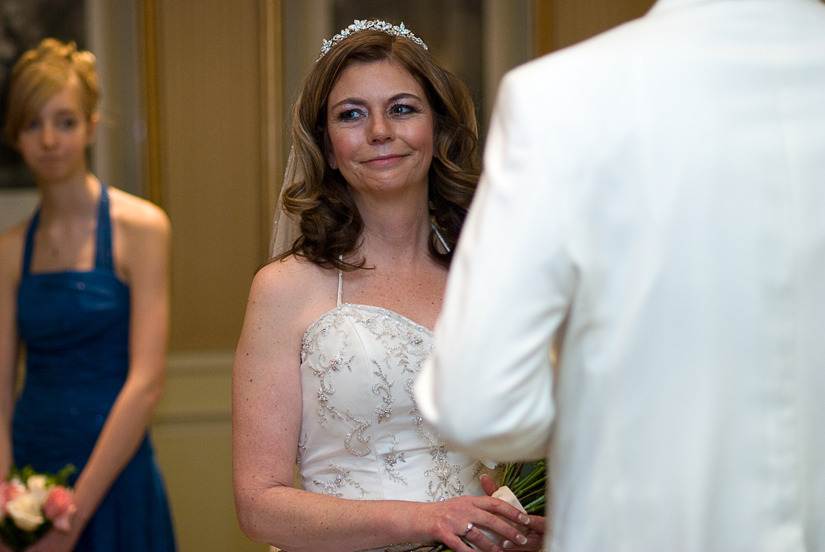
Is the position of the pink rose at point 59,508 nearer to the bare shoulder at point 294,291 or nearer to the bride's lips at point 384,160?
the bare shoulder at point 294,291

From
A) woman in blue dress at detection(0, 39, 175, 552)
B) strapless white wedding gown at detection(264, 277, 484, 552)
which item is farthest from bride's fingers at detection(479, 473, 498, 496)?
woman in blue dress at detection(0, 39, 175, 552)

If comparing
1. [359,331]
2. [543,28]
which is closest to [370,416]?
[359,331]

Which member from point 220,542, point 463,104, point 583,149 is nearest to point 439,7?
point 463,104

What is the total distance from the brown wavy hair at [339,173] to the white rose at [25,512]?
119 cm

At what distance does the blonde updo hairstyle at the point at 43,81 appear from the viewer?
2.98 metres

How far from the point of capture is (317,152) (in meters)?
2.21

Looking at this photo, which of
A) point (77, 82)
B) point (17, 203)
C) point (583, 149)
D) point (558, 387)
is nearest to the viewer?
point (583, 149)

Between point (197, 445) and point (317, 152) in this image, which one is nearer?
point (317, 152)

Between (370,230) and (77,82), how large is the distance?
1.51 meters

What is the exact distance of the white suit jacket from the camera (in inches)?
42.1

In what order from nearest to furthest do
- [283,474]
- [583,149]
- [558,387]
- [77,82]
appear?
[583,149] → [558,387] → [283,474] → [77,82]

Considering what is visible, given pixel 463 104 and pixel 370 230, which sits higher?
pixel 463 104

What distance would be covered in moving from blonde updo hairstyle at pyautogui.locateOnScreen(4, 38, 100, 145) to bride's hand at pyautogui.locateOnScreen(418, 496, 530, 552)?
6.84 ft

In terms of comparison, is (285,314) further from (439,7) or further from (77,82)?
(439,7)
